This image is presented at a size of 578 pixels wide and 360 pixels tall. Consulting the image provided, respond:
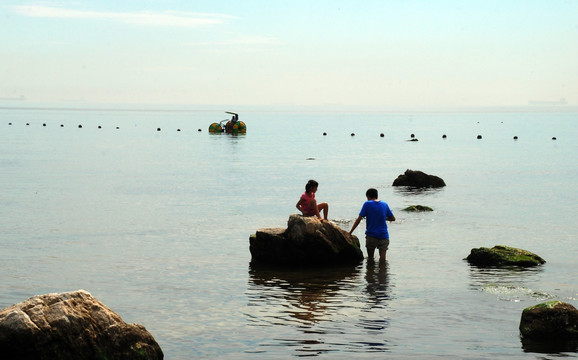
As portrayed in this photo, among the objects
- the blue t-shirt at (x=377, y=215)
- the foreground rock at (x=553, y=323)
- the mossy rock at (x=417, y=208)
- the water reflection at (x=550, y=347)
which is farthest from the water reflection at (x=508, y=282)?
the mossy rock at (x=417, y=208)

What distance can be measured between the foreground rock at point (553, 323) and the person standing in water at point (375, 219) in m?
6.81

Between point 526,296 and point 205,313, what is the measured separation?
7.84m

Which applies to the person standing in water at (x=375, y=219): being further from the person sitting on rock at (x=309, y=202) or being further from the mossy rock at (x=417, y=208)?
the mossy rock at (x=417, y=208)

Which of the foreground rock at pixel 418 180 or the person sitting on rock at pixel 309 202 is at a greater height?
the person sitting on rock at pixel 309 202

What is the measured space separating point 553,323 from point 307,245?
8.50 meters

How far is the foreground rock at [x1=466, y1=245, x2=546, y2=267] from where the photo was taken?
21.6m

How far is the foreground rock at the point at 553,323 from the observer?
45.5 ft

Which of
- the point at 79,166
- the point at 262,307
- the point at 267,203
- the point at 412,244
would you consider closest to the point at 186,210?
the point at 267,203

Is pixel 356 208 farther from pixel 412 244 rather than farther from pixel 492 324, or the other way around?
pixel 492 324

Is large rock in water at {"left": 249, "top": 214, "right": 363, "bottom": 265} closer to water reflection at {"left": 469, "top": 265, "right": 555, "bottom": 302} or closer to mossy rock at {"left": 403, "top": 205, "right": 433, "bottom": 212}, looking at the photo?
water reflection at {"left": 469, "top": 265, "right": 555, "bottom": 302}

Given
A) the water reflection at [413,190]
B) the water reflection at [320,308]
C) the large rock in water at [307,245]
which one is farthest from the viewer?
the water reflection at [413,190]

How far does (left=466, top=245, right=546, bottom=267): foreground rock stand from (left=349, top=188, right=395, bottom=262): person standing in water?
10.1 feet

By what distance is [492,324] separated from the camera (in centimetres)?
1523

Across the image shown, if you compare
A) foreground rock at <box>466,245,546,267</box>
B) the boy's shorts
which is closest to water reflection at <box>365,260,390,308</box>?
the boy's shorts
